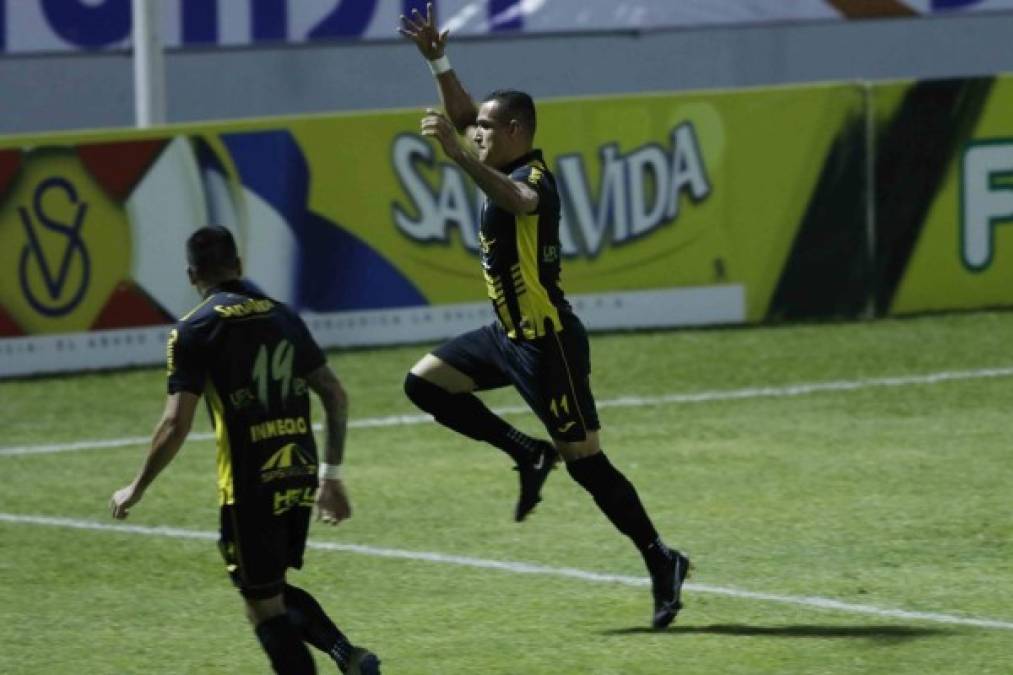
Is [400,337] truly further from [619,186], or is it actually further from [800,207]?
[800,207]

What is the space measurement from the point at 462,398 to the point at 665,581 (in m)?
1.43

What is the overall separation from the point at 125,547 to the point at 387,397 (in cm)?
467

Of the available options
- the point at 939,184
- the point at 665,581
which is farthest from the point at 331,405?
the point at 939,184

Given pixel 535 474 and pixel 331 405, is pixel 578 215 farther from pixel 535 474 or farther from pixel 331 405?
pixel 331 405

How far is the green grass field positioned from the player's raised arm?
204cm

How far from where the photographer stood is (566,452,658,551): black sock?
9797 millimetres

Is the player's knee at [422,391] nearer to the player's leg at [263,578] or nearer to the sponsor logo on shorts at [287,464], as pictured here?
the sponsor logo on shorts at [287,464]

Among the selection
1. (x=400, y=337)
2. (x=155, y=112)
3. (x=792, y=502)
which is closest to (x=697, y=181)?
(x=400, y=337)

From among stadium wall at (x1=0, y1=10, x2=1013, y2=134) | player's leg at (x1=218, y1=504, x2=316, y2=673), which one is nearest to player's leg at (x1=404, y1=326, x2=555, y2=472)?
player's leg at (x1=218, y1=504, x2=316, y2=673)

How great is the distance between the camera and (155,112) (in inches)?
742

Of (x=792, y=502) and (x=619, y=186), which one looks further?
(x=619, y=186)

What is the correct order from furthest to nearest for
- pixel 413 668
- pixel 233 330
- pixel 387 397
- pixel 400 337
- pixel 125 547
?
1. pixel 400 337
2. pixel 387 397
3. pixel 125 547
4. pixel 413 668
5. pixel 233 330

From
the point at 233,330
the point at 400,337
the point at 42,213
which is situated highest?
the point at 233,330

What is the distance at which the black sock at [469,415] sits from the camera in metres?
10.7
